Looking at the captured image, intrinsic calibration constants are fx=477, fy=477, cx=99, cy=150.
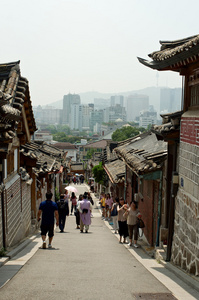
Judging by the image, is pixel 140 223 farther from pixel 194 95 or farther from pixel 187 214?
pixel 194 95

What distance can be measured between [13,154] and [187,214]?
729cm

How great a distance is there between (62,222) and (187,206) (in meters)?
10.5

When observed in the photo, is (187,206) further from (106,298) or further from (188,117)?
(106,298)

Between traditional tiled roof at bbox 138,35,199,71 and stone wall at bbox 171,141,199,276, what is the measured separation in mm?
1741

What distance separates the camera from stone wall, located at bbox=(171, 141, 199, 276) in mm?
9219

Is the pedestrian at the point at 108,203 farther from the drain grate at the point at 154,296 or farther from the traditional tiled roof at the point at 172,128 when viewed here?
the drain grate at the point at 154,296

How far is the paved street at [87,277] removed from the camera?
301 inches

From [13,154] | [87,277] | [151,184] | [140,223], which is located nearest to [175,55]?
[87,277]

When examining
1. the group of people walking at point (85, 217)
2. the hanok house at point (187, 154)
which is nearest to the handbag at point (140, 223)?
the group of people walking at point (85, 217)

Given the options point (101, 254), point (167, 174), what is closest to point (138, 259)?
point (101, 254)

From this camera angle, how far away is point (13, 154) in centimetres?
1548

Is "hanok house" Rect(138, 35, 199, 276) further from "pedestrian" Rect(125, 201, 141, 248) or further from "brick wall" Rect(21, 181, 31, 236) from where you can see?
"brick wall" Rect(21, 181, 31, 236)

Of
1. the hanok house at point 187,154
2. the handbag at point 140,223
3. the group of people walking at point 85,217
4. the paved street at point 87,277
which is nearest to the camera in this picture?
the paved street at point 87,277

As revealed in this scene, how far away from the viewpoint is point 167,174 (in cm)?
1319
